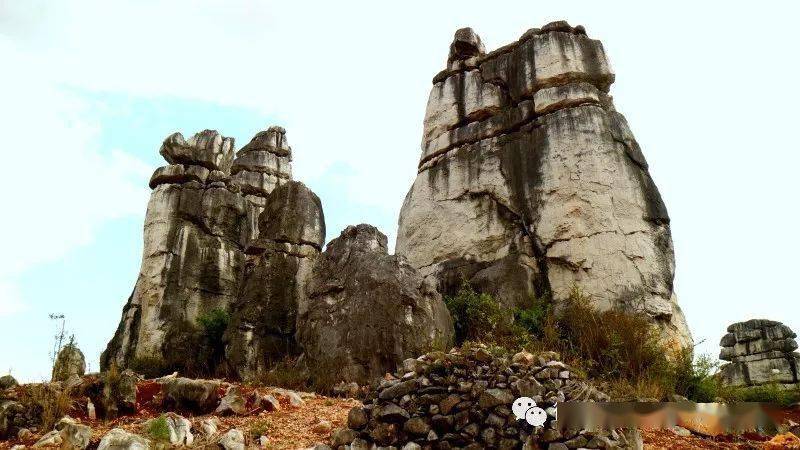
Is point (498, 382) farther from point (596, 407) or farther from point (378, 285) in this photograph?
point (378, 285)

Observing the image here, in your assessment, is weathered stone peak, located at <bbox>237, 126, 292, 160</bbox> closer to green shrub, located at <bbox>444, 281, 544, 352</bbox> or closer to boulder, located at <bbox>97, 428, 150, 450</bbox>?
green shrub, located at <bbox>444, 281, 544, 352</bbox>

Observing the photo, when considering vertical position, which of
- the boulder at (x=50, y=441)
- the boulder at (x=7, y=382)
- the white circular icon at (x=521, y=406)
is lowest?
the boulder at (x=50, y=441)

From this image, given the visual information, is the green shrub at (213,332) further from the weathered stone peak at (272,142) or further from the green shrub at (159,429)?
the weathered stone peak at (272,142)

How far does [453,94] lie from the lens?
1636 centimetres

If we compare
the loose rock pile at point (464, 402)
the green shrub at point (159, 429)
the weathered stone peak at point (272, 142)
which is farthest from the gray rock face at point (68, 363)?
the weathered stone peak at point (272, 142)

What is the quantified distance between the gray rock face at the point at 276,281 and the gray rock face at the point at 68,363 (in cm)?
301

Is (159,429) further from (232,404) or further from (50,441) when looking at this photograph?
(232,404)

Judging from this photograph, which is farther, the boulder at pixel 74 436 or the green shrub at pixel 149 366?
the green shrub at pixel 149 366

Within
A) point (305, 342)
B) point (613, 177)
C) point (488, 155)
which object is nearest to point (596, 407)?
point (305, 342)

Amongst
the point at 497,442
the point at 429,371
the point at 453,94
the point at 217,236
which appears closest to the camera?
the point at 497,442

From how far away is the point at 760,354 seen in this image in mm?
20047

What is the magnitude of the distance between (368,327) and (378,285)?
0.78m

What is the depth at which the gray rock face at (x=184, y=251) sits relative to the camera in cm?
1617

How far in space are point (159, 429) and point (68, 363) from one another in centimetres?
700
